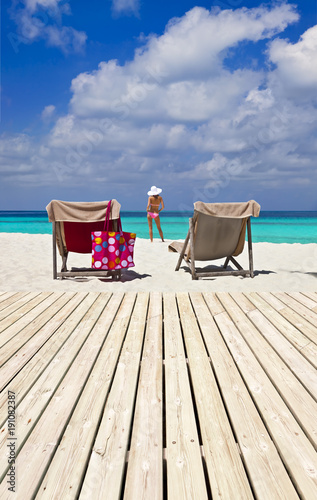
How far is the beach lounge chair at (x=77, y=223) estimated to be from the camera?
18.2 ft

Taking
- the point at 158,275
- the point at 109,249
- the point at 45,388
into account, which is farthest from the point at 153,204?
the point at 45,388

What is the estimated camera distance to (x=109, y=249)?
5555 millimetres

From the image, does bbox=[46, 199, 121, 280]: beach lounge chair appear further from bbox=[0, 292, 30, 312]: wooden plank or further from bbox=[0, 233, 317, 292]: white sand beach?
bbox=[0, 292, 30, 312]: wooden plank

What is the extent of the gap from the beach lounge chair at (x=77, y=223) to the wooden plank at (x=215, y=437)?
3547 millimetres

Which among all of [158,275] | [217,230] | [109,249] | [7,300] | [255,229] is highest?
[217,230]

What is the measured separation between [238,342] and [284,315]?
2.94ft

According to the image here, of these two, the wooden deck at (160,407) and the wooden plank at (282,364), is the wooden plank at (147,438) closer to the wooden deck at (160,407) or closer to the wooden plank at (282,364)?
the wooden deck at (160,407)

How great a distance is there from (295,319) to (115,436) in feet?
6.95

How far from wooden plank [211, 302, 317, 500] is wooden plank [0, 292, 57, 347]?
1609 mm

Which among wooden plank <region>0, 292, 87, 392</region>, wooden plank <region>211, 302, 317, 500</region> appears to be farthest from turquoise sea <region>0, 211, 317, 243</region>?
wooden plank <region>211, 302, 317, 500</region>

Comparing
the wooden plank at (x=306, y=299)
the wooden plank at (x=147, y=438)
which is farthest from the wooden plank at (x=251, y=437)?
the wooden plank at (x=306, y=299)

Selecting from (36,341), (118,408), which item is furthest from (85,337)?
(118,408)

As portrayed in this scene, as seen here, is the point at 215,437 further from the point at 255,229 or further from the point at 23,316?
the point at 255,229

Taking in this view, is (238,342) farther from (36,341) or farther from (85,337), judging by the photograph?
(36,341)
